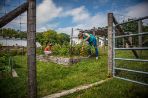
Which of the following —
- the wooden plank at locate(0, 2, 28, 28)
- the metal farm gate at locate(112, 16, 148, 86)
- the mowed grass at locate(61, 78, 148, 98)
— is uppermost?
the wooden plank at locate(0, 2, 28, 28)

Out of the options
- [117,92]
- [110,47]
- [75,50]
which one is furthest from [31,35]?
[75,50]

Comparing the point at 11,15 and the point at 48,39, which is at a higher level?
the point at 48,39

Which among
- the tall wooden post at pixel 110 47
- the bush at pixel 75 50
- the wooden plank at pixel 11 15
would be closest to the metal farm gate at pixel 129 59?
the tall wooden post at pixel 110 47

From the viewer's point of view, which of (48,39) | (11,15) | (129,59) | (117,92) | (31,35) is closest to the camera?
(11,15)

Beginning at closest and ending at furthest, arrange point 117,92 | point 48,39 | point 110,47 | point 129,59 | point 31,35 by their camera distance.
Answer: point 31,35 → point 117,92 → point 129,59 → point 110,47 → point 48,39

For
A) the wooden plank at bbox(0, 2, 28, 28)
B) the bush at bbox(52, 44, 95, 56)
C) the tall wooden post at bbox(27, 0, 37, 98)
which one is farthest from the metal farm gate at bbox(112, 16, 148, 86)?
the bush at bbox(52, 44, 95, 56)

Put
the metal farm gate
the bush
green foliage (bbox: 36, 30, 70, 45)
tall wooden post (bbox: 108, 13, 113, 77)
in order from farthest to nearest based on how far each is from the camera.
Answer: green foliage (bbox: 36, 30, 70, 45) < the bush < tall wooden post (bbox: 108, 13, 113, 77) < the metal farm gate

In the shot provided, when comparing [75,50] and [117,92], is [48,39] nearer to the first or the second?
[75,50]

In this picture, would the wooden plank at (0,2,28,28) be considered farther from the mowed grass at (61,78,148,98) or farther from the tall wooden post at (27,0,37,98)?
the mowed grass at (61,78,148,98)

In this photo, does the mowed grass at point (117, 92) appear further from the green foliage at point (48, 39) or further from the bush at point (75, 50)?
the green foliage at point (48, 39)

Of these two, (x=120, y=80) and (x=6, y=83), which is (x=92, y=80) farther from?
(x=6, y=83)

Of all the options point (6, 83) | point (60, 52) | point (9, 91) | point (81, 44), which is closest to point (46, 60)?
point (60, 52)

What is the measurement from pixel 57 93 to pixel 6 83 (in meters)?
1.92

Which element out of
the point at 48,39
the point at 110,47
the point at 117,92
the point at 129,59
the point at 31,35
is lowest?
the point at 117,92
